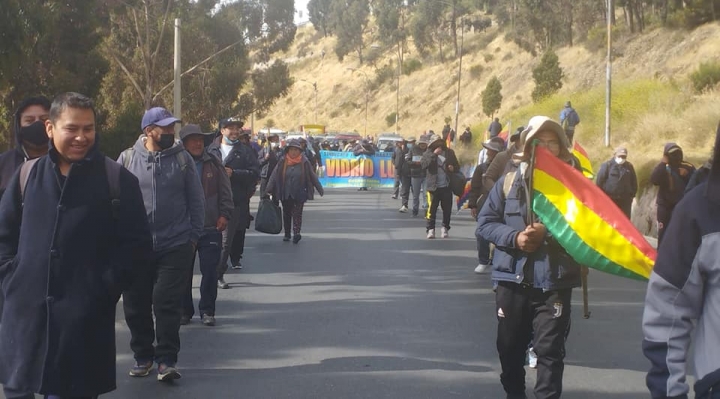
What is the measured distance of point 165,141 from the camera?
7.39 m

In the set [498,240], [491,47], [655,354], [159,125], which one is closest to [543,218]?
[498,240]

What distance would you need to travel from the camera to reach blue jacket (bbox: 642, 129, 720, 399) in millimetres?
3455

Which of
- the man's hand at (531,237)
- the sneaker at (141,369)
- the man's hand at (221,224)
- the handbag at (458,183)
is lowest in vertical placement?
Result: the sneaker at (141,369)

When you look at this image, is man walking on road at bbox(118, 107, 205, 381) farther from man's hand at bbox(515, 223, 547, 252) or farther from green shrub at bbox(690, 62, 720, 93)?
green shrub at bbox(690, 62, 720, 93)

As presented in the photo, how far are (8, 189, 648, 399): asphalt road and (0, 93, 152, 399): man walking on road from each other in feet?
7.64

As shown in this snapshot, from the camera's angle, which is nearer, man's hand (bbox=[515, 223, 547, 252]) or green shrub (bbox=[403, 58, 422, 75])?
man's hand (bbox=[515, 223, 547, 252])

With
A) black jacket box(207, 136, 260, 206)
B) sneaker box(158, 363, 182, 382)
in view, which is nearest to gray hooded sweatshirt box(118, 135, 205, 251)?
sneaker box(158, 363, 182, 382)

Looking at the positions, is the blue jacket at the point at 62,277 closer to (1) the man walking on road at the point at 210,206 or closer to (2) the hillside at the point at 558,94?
(1) the man walking on road at the point at 210,206

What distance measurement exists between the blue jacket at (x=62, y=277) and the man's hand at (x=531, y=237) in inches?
81.6

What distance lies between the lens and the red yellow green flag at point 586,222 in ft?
16.6

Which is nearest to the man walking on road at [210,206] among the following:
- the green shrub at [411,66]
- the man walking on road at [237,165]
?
the man walking on road at [237,165]

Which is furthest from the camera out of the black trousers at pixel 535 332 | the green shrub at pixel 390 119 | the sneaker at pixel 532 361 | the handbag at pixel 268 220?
the green shrub at pixel 390 119

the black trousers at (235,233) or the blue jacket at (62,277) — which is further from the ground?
the blue jacket at (62,277)

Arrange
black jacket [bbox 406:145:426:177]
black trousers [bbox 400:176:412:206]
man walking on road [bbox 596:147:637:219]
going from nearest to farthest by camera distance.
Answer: man walking on road [bbox 596:147:637:219]
black jacket [bbox 406:145:426:177]
black trousers [bbox 400:176:412:206]
